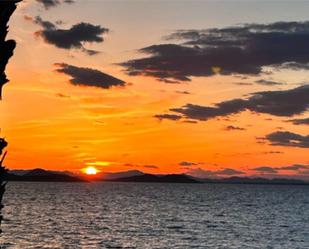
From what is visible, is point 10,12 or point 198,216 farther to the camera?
point 198,216

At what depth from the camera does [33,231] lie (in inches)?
3661

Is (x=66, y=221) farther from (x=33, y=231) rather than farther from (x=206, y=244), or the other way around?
(x=206, y=244)

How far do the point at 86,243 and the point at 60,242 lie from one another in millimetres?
3862

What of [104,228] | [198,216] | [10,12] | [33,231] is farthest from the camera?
[198,216]

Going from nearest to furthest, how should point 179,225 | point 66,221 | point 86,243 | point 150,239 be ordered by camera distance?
point 86,243 < point 150,239 < point 179,225 < point 66,221

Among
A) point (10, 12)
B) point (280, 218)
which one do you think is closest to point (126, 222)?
point (280, 218)

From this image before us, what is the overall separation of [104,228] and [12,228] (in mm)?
17212

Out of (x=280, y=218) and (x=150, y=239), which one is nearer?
(x=150, y=239)

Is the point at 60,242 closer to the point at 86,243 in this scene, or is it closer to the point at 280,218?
the point at 86,243

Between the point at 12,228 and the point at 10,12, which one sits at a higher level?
the point at 10,12

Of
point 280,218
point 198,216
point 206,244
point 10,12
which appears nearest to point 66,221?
point 198,216

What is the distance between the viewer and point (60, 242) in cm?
8150

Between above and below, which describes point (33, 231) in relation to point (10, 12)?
below

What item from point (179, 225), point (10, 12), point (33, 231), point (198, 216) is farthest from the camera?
point (198, 216)
